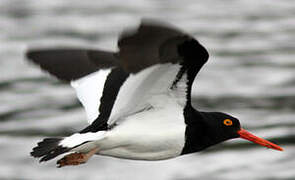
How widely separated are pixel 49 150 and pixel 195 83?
1079 centimetres

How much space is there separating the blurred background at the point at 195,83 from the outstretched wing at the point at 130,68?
18.4 feet

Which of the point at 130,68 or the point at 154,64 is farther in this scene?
the point at 154,64

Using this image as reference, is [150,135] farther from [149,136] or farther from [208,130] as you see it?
[208,130]

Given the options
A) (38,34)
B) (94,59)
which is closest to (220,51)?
(38,34)

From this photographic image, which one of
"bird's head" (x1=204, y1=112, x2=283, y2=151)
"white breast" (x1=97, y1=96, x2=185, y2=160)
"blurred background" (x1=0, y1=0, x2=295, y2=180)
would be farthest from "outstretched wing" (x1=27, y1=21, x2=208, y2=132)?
"blurred background" (x1=0, y1=0, x2=295, y2=180)

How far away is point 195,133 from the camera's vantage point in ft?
26.8

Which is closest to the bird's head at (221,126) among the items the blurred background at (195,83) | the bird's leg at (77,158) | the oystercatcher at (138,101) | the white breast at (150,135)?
the oystercatcher at (138,101)

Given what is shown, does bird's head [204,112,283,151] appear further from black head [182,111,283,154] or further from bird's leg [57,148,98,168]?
bird's leg [57,148,98,168]

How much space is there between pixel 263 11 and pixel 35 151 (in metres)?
16.0

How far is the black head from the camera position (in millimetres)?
8116

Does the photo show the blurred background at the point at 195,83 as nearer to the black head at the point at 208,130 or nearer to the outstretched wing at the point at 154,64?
the black head at the point at 208,130

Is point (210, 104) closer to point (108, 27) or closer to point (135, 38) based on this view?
point (108, 27)

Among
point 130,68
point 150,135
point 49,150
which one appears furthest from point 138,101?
point 130,68

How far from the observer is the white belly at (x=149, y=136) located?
7.79 metres
